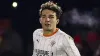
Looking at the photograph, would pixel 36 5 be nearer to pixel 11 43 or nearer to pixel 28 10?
pixel 28 10

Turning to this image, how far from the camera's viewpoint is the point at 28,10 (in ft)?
19.4

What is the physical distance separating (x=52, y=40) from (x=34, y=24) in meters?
2.44

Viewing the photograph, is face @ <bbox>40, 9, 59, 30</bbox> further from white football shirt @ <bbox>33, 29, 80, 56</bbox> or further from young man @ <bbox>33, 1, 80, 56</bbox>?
white football shirt @ <bbox>33, 29, 80, 56</bbox>

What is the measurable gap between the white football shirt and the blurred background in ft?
7.54

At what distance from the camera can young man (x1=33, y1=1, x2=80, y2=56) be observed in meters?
3.42

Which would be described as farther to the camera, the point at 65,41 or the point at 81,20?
the point at 81,20

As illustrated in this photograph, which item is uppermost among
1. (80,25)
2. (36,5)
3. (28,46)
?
(36,5)

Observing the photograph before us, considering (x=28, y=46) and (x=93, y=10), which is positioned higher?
A: (x=93, y=10)

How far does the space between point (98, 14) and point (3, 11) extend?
5.68ft

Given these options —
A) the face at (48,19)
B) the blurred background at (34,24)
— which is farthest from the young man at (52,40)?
the blurred background at (34,24)

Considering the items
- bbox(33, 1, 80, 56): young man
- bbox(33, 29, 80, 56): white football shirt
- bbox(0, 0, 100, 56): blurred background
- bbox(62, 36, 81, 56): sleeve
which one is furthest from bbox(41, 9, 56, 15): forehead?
bbox(0, 0, 100, 56): blurred background

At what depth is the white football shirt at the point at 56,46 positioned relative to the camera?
3.41m

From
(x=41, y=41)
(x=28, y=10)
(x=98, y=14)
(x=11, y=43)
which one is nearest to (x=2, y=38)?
(x=11, y=43)

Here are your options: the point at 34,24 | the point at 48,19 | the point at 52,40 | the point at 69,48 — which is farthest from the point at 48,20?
the point at 34,24
